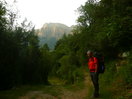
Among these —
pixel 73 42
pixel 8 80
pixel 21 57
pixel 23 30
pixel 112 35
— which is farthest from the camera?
pixel 73 42

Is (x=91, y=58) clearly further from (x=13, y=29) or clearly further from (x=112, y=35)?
(x=13, y=29)

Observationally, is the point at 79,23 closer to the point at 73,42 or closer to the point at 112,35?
the point at 73,42

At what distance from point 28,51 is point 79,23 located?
17013 mm

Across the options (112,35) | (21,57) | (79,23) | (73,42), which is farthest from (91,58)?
(79,23)

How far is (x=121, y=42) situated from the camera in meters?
8.55

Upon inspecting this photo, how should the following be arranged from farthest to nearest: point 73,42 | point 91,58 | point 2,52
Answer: point 73,42
point 2,52
point 91,58

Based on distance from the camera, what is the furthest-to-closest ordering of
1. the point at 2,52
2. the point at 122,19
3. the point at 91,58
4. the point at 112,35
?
1. the point at 2,52
2. the point at 112,35
3. the point at 122,19
4. the point at 91,58

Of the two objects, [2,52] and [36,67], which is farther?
[36,67]

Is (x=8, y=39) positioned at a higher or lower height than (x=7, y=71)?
higher

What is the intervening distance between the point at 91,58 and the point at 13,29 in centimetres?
1047

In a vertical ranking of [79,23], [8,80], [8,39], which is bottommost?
[8,80]

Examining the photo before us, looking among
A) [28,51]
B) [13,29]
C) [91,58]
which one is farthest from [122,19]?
[28,51]

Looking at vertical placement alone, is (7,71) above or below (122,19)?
below

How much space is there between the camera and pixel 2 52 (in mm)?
12250
